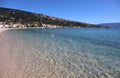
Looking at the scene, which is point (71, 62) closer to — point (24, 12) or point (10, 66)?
point (10, 66)

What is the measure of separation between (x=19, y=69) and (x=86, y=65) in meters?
5.34

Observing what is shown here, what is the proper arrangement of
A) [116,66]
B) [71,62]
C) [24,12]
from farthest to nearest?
[24,12] < [71,62] < [116,66]

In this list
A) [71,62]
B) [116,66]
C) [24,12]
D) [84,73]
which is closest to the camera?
[84,73]

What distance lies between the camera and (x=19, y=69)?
13.3 metres

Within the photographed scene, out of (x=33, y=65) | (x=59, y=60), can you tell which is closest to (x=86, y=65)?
(x=59, y=60)

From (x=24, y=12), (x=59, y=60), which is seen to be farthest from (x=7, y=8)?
(x=59, y=60)

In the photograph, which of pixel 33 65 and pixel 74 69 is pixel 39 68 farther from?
pixel 74 69

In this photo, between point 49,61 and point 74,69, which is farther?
point 49,61

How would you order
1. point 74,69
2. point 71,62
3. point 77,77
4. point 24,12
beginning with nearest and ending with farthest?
point 77,77
point 74,69
point 71,62
point 24,12

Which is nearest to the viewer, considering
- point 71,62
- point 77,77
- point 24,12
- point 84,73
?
point 77,77

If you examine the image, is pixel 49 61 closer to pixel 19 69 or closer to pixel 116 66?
pixel 19 69

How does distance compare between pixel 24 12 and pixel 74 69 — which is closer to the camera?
pixel 74 69

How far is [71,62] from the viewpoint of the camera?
15898mm

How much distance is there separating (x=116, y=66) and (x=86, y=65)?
7.81ft
